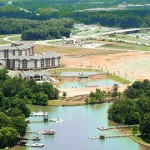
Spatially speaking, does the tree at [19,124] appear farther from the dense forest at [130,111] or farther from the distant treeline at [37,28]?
the distant treeline at [37,28]

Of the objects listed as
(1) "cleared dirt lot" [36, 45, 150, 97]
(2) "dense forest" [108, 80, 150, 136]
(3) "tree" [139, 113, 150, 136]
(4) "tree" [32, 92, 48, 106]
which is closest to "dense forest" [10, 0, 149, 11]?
(1) "cleared dirt lot" [36, 45, 150, 97]

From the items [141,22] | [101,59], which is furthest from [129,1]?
[101,59]

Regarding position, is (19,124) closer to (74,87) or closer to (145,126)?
(145,126)

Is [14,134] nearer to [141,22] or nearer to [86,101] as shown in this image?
[86,101]

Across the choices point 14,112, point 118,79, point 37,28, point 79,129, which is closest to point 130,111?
point 79,129

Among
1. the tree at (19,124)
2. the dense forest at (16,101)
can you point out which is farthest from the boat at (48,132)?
the tree at (19,124)

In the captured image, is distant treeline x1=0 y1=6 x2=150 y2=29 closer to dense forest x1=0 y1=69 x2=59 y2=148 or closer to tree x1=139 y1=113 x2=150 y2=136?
dense forest x1=0 y1=69 x2=59 y2=148

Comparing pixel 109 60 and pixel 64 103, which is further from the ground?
pixel 109 60
